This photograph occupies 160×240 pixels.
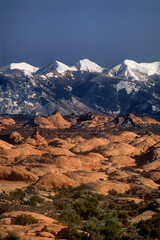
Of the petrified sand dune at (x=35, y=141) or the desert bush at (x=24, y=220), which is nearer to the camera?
the desert bush at (x=24, y=220)

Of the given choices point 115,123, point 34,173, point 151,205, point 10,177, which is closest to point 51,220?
point 151,205

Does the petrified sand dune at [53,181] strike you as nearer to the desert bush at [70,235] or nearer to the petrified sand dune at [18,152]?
the petrified sand dune at [18,152]

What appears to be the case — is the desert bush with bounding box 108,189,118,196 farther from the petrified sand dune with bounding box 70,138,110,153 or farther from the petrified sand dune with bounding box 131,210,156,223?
the petrified sand dune with bounding box 70,138,110,153

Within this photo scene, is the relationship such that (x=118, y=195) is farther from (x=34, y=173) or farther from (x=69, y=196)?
(x=34, y=173)

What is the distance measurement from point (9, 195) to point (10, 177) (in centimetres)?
829

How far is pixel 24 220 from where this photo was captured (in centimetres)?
2427

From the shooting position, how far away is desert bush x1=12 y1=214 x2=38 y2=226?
2414 centimetres

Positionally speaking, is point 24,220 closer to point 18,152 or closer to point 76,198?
point 76,198

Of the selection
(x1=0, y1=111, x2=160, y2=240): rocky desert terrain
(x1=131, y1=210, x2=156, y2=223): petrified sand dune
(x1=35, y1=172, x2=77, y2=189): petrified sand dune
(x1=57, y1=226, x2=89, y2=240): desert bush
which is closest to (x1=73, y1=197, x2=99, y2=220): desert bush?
(x1=0, y1=111, x2=160, y2=240): rocky desert terrain

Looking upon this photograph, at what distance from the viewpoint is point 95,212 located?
99.8 feet

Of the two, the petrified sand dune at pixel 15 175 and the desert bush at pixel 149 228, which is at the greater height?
the desert bush at pixel 149 228

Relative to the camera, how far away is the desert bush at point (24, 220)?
2414 centimetres

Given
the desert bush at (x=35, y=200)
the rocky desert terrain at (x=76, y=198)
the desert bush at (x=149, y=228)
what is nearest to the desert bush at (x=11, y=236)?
the rocky desert terrain at (x=76, y=198)

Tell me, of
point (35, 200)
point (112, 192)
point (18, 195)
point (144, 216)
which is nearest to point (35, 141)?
point (112, 192)
